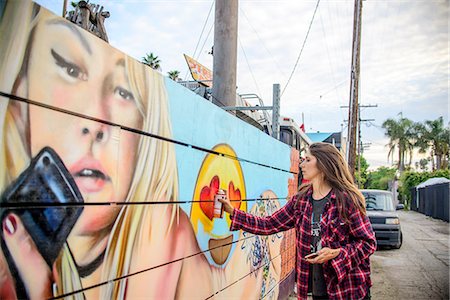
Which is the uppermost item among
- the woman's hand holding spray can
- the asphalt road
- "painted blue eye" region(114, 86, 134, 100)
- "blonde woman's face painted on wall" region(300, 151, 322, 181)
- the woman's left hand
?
"painted blue eye" region(114, 86, 134, 100)

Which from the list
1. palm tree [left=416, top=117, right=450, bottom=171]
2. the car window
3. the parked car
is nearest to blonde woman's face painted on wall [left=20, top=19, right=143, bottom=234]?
the parked car

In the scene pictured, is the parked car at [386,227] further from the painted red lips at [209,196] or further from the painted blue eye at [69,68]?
the painted blue eye at [69,68]

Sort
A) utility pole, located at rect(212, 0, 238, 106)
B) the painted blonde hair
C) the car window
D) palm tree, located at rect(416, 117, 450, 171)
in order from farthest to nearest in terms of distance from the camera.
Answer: palm tree, located at rect(416, 117, 450, 171)
the car window
utility pole, located at rect(212, 0, 238, 106)
the painted blonde hair

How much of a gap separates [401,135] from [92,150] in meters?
62.9

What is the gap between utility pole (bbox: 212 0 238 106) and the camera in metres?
5.96

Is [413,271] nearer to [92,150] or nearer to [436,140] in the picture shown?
[92,150]

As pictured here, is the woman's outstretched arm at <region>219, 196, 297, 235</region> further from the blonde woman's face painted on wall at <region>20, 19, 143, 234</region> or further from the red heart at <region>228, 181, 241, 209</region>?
the blonde woman's face painted on wall at <region>20, 19, 143, 234</region>

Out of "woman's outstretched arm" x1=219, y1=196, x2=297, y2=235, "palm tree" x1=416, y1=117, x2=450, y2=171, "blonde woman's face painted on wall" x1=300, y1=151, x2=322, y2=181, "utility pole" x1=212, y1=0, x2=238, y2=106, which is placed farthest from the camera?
"palm tree" x1=416, y1=117, x2=450, y2=171

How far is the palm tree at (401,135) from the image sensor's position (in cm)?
5878

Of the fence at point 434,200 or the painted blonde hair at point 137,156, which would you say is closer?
the painted blonde hair at point 137,156

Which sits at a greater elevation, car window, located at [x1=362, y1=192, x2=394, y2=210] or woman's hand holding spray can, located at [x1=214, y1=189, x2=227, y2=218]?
woman's hand holding spray can, located at [x1=214, y1=189, x2=227, y2=218]

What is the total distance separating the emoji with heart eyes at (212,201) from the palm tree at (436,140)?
59.9 m

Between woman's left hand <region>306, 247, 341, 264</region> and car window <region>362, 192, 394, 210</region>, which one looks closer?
woman's left hand <region>306, 247, 341, 264</region>

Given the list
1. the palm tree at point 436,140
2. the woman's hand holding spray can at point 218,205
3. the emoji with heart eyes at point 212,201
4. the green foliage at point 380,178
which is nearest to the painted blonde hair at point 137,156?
the emoji with heart eyes at point 212,201
